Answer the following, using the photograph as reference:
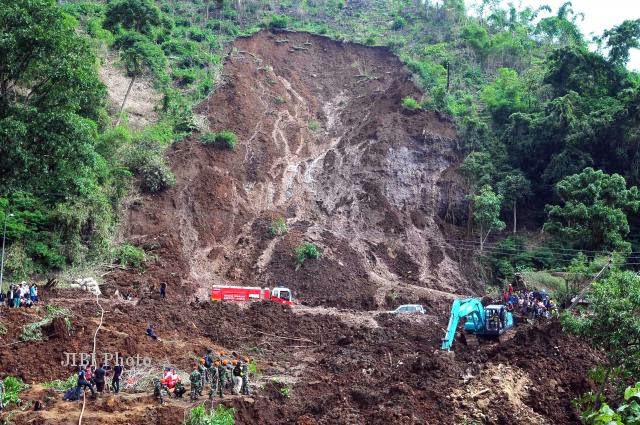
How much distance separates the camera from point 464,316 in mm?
23969

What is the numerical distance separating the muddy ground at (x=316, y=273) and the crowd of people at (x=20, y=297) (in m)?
1.15

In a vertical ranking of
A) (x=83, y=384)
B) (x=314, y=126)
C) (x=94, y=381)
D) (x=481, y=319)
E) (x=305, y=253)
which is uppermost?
(x=314, y=126)

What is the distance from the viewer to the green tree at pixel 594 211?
1368 inches

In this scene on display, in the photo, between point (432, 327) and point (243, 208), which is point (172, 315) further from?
point (243, 208)

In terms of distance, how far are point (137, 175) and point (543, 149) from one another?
2680cm

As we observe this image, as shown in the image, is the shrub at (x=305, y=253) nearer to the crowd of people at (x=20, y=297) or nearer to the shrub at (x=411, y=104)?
the crowd of people at (x=20, y=297)

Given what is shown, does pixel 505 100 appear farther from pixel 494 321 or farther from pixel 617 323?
pixel 617 323

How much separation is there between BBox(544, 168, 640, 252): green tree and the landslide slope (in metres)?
7.01

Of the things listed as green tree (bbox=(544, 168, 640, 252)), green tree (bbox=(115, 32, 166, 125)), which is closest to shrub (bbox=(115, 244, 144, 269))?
green tree (bbox=(115, 32, 166, 125))

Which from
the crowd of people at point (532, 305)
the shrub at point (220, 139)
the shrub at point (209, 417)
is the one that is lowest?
the shrub at point (209, 417)

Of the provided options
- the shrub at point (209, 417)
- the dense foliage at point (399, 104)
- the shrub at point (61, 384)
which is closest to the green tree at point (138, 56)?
the dense foliage at point (399, 104)

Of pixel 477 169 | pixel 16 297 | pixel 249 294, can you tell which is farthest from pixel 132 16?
pixel 16 297

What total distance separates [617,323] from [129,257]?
23.8 metres

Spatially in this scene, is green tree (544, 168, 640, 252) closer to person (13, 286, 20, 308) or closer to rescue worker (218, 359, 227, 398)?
rescue worker (218, 359, 227, 398)
